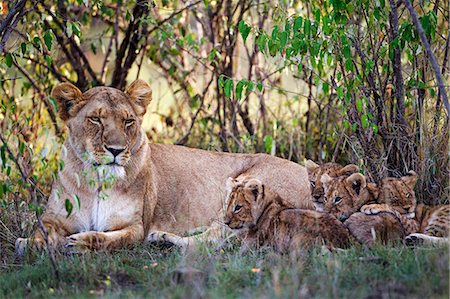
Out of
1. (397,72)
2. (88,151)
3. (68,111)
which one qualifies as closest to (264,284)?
(88,151)

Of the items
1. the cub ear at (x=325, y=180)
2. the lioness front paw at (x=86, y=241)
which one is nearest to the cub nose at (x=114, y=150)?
the lioness front paw at (x=86, y=241)

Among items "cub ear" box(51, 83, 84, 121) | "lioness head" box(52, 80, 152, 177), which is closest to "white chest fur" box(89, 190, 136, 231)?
"lioness head" box(52, 80, 152, 177)

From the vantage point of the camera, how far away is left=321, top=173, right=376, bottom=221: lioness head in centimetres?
572

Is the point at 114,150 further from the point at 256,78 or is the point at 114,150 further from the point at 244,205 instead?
the point at 256,78

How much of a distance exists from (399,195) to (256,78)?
343cm

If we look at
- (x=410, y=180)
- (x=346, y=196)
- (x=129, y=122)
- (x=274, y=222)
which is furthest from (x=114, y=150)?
(x=410, y=180)

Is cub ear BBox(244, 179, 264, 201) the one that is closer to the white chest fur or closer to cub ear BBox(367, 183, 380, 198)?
cub ear BBox(367, 183, 380, 198)

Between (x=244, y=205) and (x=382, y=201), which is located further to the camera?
(x=382, y=201)

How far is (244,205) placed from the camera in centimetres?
559

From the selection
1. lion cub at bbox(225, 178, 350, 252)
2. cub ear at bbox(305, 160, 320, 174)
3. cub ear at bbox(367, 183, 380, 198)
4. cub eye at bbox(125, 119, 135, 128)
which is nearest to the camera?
lion cub at bbox(225, 178, 350, 252)

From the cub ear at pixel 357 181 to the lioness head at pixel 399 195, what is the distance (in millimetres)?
158

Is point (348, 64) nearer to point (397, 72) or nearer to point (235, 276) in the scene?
point (397, 72)

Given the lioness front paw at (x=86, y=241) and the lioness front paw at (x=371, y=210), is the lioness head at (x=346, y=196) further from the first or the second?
the lioness front paw at (x=86, y=241)

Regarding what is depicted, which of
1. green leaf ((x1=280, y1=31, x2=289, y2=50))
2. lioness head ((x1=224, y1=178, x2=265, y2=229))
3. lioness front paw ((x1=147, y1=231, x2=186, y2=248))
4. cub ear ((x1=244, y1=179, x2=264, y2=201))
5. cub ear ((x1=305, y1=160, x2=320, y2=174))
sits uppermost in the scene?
green leaf ((x1=280, y1=31, x2=289, y2=50))
